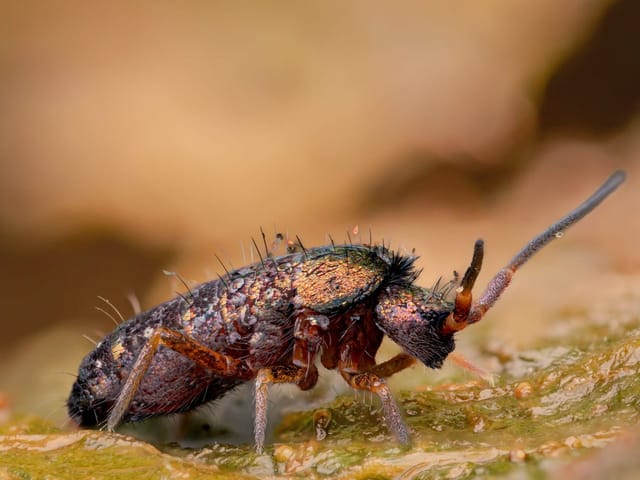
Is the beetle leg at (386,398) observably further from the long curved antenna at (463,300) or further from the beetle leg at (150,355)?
the beetle leg at (150,355)

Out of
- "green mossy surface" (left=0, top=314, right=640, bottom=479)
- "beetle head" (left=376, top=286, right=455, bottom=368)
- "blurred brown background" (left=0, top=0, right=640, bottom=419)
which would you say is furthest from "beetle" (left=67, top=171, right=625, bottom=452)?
"blurred brown background" (left=0, top=0, right=640, bottom=419)

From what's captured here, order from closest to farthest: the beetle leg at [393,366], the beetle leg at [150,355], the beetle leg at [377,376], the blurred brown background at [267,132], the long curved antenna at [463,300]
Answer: the long curved antenna at [463,300] < the beetle leg at [377,376] < the beetle leg at [150,355] < the beetle leg at [393,366] < the blurred brown background at [267,132]

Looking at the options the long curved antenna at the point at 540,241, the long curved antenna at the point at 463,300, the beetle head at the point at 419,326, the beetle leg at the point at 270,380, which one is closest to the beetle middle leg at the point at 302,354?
the beetle leg at the point at 270,380

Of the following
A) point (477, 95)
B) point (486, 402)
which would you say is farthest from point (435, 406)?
point (477, 95)

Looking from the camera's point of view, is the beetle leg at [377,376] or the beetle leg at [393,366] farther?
the beetle leg at [393,366]

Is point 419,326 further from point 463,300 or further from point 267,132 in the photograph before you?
point 267,132

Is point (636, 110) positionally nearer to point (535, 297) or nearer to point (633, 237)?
point (633, 237)

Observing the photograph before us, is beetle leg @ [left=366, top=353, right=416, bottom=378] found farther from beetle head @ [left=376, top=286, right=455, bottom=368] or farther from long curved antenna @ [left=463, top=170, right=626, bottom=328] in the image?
long curved antenna @ [left=463, top=170, right=626, bottom=328]
